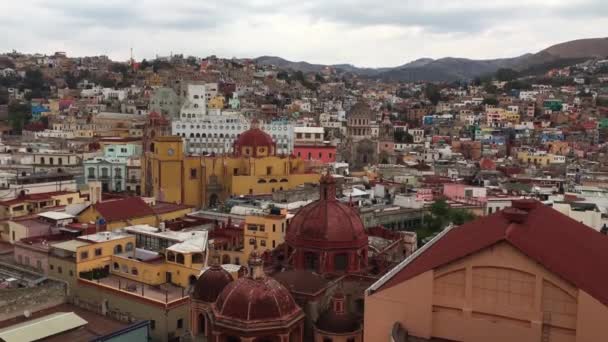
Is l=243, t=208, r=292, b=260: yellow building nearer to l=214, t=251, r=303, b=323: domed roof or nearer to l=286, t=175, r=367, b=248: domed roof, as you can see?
l=286, t=175, r=367, b=248: domed roof

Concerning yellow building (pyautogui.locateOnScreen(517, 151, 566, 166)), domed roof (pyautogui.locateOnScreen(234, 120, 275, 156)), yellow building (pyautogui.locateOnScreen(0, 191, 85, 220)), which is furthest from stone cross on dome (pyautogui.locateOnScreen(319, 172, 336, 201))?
yellow building (pyautogui.locateOnScreen(517, 151, 566, 166))

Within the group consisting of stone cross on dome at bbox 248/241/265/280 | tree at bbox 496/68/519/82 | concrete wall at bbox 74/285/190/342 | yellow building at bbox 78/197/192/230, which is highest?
tree at bbox 496/68/519/82

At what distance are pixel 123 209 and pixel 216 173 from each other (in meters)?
15.0

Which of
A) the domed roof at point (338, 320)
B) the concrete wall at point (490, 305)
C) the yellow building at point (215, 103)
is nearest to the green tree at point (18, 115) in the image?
the yellow building at point (215, 103)

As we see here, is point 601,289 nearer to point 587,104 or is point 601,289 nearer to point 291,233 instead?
point 291,233

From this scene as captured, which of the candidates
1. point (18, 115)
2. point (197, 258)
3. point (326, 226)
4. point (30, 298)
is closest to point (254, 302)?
point (326, 226)

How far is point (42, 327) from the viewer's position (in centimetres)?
2428

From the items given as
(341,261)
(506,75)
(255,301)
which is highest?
(506,75)

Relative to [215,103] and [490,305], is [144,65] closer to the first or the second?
[215,103]

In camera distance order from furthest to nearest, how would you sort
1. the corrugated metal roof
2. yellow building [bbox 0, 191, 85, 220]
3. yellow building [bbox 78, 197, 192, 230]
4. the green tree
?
the green tree < yellow building [bbox 0, 191, 85, 220] < yellow building [bbox 78, 197, 192, 230] < the corrugated metal roof

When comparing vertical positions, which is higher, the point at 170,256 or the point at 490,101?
the point at 490,101

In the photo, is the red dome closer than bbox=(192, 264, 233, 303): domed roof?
Yes

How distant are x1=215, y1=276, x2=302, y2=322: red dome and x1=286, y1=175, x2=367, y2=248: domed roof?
5.13 metres

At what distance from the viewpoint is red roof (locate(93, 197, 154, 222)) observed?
3753cm
